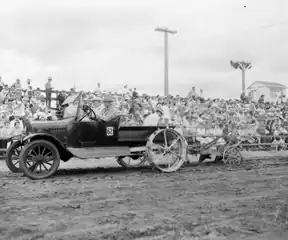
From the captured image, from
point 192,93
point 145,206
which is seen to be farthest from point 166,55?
point 145,206

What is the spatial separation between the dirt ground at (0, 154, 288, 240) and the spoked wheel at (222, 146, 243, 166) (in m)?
1.82

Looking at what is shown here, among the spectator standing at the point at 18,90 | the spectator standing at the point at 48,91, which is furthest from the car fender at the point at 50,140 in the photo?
the spectator standing at the point at 48,91

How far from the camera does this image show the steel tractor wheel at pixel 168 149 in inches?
341

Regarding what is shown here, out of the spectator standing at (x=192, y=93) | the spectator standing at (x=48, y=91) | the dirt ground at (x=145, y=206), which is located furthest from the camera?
the spectator standing at (x=192, y=93)

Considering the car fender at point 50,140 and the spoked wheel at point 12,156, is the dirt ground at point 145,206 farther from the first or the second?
the car fender at point 50,140

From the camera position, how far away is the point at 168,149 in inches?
345

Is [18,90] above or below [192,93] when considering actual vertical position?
below

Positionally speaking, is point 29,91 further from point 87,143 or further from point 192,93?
point 192,93

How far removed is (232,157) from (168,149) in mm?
2145

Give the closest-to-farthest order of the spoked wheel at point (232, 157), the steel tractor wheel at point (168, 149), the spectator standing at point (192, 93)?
the steel tractor wheel at point (168, 149), the spoked wheel at point (232, 157), the spectator standing at point (192, 93)

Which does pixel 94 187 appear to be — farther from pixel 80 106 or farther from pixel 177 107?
pixel 177 107

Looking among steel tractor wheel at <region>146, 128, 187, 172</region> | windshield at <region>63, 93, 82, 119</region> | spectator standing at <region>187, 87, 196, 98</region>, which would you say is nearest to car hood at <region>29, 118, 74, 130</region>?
windshield at <region>63, 93, 82, 119</region>

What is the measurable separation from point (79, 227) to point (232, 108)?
1188cm

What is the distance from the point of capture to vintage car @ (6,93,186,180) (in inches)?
299
